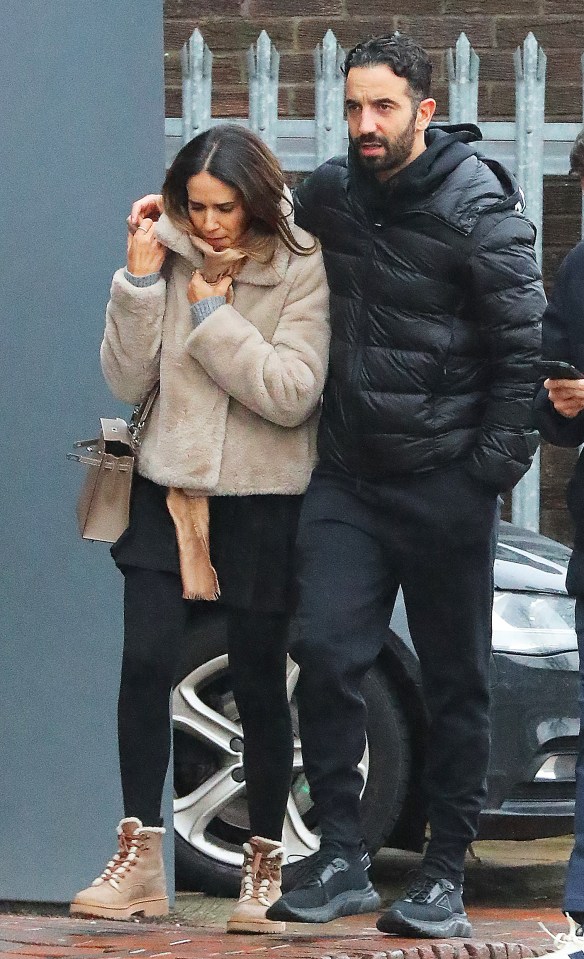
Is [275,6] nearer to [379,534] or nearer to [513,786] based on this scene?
[513,786]

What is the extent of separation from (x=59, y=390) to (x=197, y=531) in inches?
43.7

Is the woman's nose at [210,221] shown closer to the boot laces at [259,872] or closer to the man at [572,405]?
the man at [572,405]

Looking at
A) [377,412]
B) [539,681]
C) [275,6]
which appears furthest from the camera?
[275,6]

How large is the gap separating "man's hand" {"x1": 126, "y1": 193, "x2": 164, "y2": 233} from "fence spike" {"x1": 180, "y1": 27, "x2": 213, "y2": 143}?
10.4 feet

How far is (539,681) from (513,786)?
301 mm

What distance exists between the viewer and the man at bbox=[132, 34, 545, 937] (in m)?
3.84

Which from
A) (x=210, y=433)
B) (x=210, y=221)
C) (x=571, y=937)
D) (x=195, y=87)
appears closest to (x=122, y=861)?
(x=210, y=433)

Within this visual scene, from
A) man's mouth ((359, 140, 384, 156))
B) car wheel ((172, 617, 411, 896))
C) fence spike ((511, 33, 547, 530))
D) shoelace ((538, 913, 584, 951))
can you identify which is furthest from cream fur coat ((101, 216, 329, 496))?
fence spike ((511, 33, 547, 530))

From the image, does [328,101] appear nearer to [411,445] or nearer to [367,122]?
[367,122]

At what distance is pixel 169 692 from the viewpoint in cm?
408

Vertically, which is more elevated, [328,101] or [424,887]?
[328,101]

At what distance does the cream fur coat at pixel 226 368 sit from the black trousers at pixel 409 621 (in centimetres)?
16

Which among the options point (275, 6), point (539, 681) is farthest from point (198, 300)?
point (275, 6)

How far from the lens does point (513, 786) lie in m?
5.22
